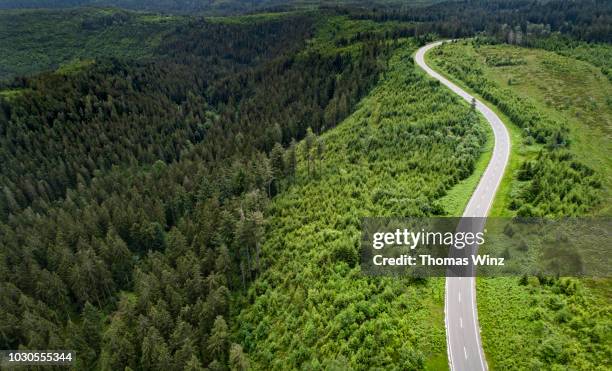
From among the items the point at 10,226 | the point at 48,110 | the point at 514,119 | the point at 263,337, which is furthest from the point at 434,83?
the point at 48,110

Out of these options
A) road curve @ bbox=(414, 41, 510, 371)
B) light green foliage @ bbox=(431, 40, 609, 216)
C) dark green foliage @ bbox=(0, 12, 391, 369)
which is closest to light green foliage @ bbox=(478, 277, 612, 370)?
road curve @ bbox=(414, 41, 510, 371)

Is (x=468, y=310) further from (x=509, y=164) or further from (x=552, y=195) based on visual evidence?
(x=509, y=164)

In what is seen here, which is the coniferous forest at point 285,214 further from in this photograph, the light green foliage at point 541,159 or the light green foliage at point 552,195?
the light green foliage at point 541,159

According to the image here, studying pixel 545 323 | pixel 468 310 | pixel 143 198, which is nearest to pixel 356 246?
pixel 468 310

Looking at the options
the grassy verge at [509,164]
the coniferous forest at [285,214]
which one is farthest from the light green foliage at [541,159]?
the grassy verge at [509,164]

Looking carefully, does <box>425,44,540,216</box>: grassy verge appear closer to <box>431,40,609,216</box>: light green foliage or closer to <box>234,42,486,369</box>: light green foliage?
<box>431,40,609,216</box>: light green foliage
